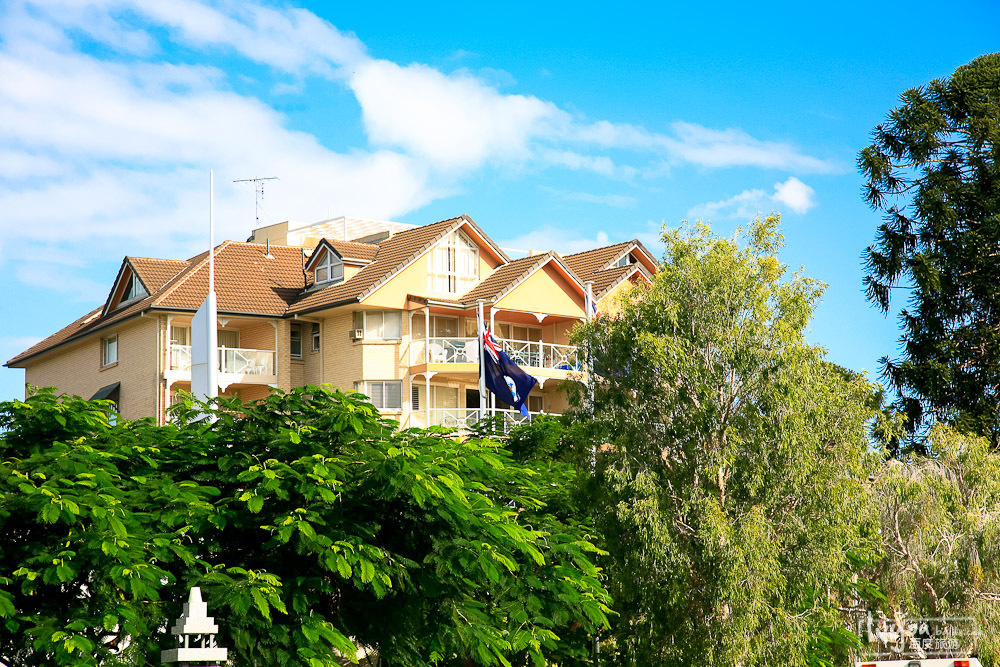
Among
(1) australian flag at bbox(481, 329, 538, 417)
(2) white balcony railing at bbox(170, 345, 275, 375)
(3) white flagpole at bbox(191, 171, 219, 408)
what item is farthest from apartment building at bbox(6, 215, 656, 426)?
(3) white flagpole at bbox(191, 171, 219, 408)

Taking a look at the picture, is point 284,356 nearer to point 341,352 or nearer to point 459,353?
point 341,352

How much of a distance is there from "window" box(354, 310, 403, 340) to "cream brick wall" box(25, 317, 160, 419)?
807 cm

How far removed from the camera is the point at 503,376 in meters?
38.8

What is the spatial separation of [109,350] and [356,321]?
1165cm

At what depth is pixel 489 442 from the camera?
65.3 ft

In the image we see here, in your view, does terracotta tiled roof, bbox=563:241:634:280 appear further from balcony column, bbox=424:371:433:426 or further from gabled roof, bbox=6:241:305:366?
gabled roof, bbox=6:241:305:366

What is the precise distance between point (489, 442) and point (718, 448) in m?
3.90

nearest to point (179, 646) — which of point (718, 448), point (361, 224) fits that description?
point (718, 448)

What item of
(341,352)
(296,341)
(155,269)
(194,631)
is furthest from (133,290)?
(194,631)

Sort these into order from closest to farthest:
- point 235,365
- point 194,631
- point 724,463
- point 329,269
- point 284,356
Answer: point 194,631, point 724,463, point 235,365, point 284,356, point 329,269

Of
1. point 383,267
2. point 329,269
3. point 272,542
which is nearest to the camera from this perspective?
point 272,542

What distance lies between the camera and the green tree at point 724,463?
1820 centimetres

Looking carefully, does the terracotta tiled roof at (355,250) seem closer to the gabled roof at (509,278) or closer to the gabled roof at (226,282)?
the gabled roof at (226,282)

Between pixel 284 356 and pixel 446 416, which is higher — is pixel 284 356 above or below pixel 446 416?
above
